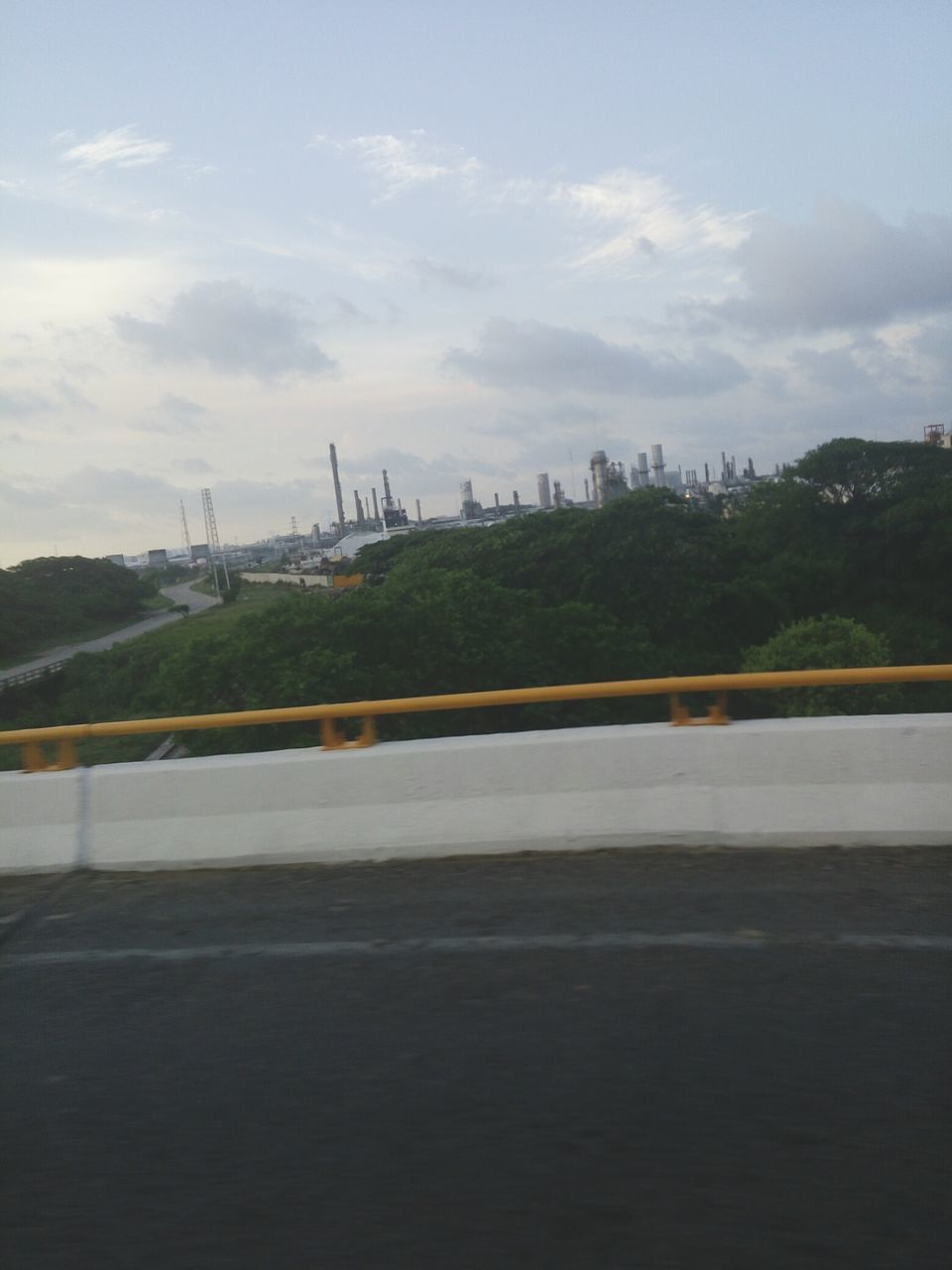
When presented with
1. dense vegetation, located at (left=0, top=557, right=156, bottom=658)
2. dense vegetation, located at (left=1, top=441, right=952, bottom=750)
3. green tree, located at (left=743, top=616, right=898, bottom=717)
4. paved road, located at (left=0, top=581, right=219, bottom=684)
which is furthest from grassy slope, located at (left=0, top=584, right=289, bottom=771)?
green tree, located at (left=743, top=616, right=898, bottom=717)

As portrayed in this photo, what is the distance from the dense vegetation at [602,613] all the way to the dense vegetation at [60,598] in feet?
6.45

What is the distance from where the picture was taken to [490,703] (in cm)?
627

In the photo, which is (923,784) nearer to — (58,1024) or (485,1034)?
(485,1034)

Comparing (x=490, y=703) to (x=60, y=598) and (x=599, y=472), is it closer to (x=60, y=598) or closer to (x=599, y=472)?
(x=60, y=598)

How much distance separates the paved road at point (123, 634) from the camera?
33559mm

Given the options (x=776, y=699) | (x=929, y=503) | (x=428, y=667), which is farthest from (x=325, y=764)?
(x=929, y=503)

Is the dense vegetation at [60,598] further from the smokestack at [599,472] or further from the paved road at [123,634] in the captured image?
the smokestack at [599,472]

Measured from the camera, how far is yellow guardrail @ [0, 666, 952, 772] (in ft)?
19.2

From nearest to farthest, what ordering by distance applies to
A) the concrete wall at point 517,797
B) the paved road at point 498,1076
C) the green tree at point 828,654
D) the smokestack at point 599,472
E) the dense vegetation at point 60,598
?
the paved road at point 498,1076 < the concrete wall at point 517,797 < the dense vegetation at point 60,598 < the green tree at point 828,654 < the smokestack at point 599,472

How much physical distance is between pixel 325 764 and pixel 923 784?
3176 millimetres

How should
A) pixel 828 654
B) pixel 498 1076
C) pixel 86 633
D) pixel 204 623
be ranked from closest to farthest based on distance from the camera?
1. pixel 498 1076
2. pixel 204 623
3. pixel 86 633
4. pixel 828 654

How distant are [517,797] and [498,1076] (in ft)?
8.90

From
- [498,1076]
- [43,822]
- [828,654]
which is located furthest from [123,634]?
[498,1076]

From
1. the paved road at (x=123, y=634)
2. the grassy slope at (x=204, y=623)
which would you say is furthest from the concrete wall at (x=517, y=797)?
the paved road at (x=123, y=634)
